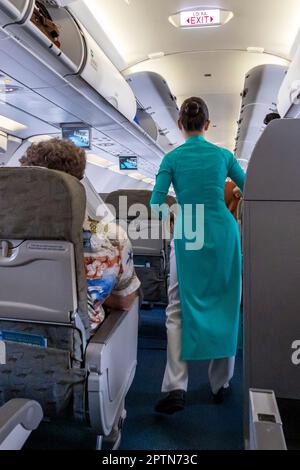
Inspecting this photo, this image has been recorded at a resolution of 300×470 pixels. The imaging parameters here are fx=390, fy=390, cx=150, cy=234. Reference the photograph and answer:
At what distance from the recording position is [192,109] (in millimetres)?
2475

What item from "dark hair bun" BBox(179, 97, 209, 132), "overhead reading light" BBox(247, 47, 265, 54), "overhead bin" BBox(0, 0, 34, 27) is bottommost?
"dark hair bun" BBox(179, 97, 209, 132)

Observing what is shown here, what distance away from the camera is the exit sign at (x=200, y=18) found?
4.36 meters

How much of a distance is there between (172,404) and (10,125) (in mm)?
5365

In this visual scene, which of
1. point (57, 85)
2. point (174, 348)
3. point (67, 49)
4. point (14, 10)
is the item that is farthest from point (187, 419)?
point (67, 49)

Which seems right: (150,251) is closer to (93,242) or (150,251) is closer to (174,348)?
(174,348)

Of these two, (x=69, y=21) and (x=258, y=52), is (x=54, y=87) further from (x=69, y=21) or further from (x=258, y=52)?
(x=258, y=52)

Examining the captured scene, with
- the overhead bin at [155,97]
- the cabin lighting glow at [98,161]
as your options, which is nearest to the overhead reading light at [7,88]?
the overhead bin at [155,97]

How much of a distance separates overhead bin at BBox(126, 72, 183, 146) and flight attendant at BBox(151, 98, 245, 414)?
12.0 feet

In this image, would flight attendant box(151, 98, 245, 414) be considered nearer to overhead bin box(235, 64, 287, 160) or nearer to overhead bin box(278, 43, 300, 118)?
overhead bin box(235, 64, 287, 160)

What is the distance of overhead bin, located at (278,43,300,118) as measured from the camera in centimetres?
427

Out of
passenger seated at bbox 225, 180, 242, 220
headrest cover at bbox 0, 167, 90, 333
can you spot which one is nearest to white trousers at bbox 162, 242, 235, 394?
passenger seated at bbox 225, 180, 242, 220
